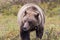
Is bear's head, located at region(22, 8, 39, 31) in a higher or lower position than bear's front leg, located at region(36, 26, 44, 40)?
higher

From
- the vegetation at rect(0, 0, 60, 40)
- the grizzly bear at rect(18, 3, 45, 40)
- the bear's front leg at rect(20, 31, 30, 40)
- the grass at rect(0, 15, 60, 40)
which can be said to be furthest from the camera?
the vegetation at rect(0, 0, 60, 40)

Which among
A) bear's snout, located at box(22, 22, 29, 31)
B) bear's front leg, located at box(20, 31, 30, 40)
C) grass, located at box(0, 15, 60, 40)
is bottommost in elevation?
grass, located at box(0, 15, 60, 40)

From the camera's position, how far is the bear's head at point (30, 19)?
870cm

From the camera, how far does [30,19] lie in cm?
877

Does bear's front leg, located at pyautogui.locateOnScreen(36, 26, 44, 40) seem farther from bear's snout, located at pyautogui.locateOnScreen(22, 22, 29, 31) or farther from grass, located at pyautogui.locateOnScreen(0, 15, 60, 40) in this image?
bear's snout, located at pyautogui.locateOnScreen(22, 22, 29, 31)

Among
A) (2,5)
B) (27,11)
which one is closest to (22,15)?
(27,11)

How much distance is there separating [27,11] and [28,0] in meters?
7.70

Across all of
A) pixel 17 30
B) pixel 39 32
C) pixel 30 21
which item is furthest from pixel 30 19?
pixel 17 30

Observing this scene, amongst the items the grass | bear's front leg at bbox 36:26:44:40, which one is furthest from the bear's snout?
the grass

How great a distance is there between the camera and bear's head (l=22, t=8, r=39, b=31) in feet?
28.5

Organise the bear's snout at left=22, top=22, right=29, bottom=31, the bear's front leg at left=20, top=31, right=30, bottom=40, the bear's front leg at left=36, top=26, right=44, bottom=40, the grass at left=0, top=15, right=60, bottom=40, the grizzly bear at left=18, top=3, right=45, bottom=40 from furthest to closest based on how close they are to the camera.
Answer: the grass at left=0, top=15, right=60, bottom=40, the bear's front leg at left=36, top=26, right=44, bottom=40, the bear's front leg at left=20, top=31, right=30, bottom=40, the grizzly bear at left=18, top=3, right=45, bottom=40, the bear's snout at left=22, top=22, right=29, bottom=31

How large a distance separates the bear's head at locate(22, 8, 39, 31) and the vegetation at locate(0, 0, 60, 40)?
3.47 ft

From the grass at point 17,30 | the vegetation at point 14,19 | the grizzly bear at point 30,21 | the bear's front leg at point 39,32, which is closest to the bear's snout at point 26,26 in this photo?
the grizzly bear at point 30,21

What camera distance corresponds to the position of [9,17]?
48.2ft
